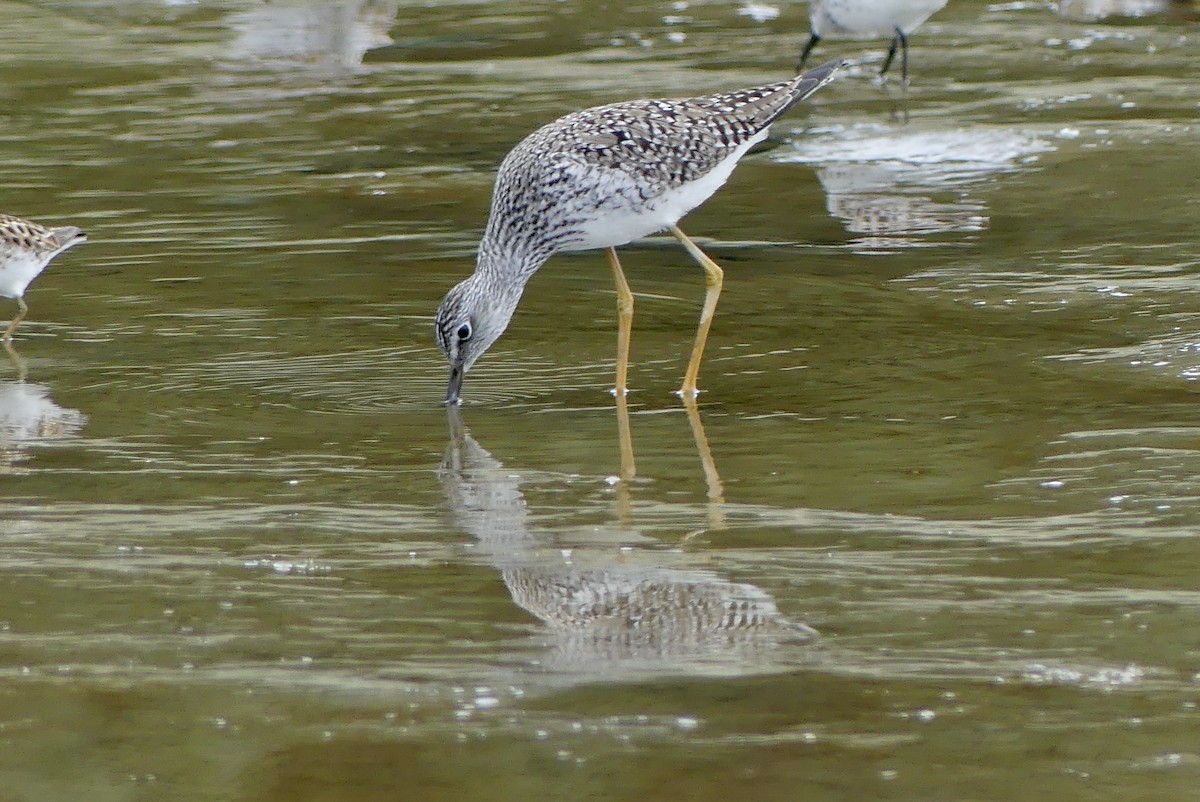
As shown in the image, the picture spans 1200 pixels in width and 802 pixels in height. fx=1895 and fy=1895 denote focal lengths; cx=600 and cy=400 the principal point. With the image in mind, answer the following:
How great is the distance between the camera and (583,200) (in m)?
7.75

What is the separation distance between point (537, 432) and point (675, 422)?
55 cm

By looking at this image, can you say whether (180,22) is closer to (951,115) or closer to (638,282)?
(951,115)

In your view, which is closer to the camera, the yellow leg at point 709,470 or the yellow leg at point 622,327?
the yellow leg at point 709,470

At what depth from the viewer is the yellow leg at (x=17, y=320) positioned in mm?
8830

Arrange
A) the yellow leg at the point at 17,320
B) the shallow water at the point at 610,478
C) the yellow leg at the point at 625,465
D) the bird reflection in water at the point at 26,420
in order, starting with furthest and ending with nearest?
1. the yellow leg at the point at 17,320
2. the bird reflection in water at the point at 26,420
3. the yellow leg at the point at 625,465
4. the shallow water at the point at 610,478

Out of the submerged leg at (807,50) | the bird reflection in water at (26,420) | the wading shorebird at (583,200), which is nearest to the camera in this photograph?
the bird reflection in water at (26,420)

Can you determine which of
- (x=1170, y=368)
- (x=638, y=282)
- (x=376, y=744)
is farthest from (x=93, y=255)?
(x=376, y=744)

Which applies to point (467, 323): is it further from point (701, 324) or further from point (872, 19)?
point (872, 19)

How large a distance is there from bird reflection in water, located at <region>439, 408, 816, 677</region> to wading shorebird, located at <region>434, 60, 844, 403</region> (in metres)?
1.81

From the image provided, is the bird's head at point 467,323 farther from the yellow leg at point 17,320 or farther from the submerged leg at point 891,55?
the submerged leg at point 891,55

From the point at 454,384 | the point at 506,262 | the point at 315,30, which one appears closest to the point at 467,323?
the point at 454,384

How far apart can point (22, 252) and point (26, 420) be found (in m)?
1.93

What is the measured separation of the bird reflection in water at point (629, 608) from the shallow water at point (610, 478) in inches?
0.7

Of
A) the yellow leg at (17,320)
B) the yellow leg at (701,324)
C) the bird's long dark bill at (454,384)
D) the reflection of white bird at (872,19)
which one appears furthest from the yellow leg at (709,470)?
the reflection of white bird at (872,19)
